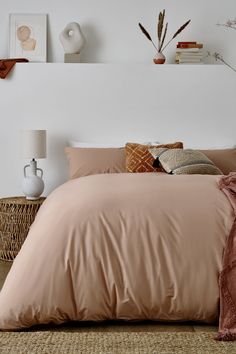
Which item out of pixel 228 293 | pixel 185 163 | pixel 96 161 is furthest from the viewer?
pixel 96 161

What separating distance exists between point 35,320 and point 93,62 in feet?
10.6

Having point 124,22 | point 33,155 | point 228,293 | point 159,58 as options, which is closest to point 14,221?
point 33,155

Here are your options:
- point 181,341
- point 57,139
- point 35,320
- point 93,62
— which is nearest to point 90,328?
point 35,320

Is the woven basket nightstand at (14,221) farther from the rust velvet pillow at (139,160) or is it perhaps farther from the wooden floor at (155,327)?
the wooden floor at (155,327)

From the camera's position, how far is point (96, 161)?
5.12m

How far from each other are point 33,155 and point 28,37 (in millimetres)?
1112

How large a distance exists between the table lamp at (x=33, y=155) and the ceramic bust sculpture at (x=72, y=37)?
31.0 inches

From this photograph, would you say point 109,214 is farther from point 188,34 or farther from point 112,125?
point 188,34

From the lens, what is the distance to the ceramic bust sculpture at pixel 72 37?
18.4ft

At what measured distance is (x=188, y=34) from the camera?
579 cm

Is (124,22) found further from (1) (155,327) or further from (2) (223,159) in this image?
(1) (155,327)

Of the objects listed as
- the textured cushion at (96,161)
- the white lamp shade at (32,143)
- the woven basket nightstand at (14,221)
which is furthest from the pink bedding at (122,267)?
the white lamp shade at (32,143)

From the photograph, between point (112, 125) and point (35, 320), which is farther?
point (112, 125)

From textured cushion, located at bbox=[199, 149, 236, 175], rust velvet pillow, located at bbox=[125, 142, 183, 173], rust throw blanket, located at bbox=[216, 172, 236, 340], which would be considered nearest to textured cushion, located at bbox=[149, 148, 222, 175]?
rust velvet pillow, located at bbox=[125, 142, 183, 173]
